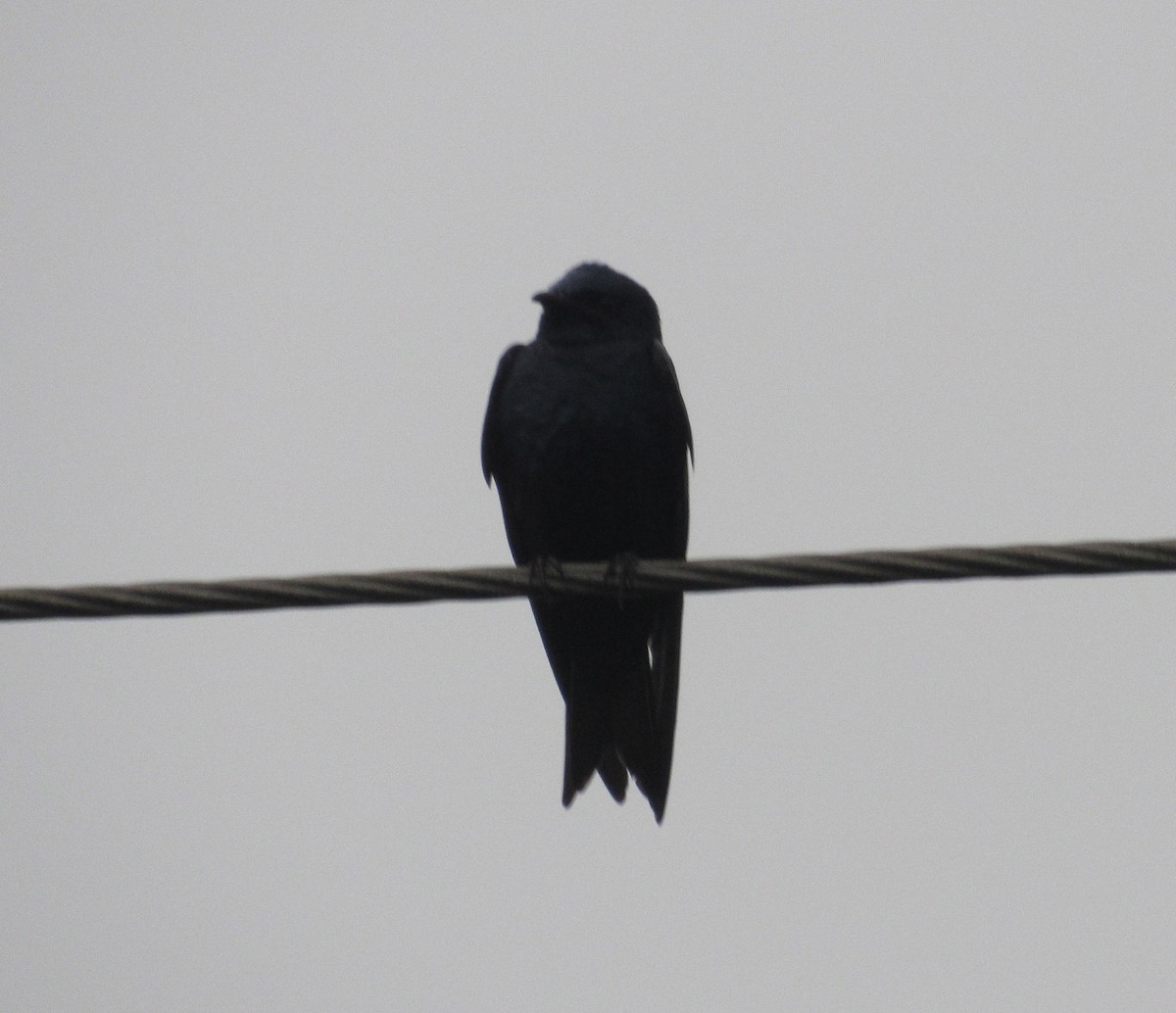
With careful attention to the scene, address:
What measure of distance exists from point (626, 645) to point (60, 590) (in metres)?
2.83

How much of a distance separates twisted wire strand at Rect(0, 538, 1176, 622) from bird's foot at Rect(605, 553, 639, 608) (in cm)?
48

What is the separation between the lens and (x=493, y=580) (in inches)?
149

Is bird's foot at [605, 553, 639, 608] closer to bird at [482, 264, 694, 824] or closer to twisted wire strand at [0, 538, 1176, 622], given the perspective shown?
twisted wire strand at [0, 538, 1176, 622]

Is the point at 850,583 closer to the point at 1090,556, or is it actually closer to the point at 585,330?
the point at 1090,556

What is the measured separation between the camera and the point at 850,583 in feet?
12.0

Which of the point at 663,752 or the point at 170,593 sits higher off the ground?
the point at 170,593

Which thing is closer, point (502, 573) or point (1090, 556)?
point (1090, 556)

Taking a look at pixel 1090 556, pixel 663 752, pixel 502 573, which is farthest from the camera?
pixel 663 752

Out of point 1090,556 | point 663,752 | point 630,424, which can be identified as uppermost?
point 630,424

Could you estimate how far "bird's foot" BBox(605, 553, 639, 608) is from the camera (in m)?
4.25

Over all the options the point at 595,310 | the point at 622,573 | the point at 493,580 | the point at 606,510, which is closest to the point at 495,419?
the point at 595,310

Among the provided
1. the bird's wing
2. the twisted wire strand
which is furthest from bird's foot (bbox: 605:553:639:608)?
the bird's wing

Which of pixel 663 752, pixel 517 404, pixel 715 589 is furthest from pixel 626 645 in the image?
pixel 715 589

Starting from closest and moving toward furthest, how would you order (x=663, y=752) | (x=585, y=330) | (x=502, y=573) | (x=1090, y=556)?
(x=1090, y=556) < (x=502, y=573) < (x=663, y=752) < (x=585, y=330)
